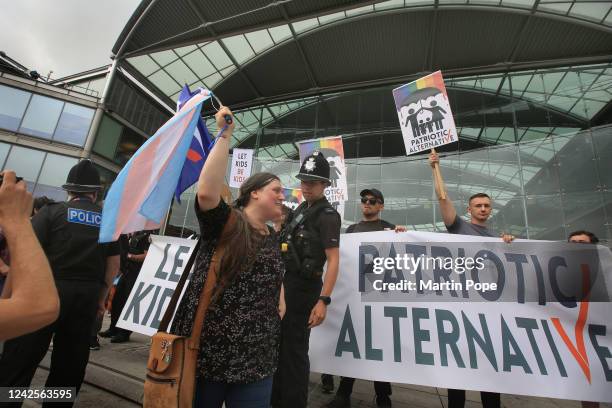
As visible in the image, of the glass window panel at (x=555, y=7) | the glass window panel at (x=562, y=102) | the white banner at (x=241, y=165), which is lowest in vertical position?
the white banner at (x=241, y=165)

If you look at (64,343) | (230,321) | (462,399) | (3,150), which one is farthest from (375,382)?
(3,150)

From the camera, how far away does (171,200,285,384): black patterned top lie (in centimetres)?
131

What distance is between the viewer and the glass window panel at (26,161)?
55.3 ft

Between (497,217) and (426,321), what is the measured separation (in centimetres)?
947

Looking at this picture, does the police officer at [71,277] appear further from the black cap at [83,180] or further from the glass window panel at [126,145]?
the glass window panel at [126,145]

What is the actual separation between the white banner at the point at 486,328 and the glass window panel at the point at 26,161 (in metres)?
20.3

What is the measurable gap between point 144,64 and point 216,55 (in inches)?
168

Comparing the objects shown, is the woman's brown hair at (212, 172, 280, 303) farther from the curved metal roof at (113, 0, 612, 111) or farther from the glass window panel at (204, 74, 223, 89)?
the glass window panel at (204, 74, 223, 89)

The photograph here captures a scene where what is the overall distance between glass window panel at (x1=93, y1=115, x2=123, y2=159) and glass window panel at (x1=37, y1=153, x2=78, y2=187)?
1552 mm

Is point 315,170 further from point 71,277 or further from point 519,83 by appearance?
point 519,83

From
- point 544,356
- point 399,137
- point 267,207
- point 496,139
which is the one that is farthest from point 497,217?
point 267,207

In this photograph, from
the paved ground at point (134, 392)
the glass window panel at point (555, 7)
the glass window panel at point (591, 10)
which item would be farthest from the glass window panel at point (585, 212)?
the paved ground at point (134, 392)

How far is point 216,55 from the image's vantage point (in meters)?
15.0

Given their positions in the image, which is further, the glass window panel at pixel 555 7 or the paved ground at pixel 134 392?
the glass window panel at pixel 555 7
